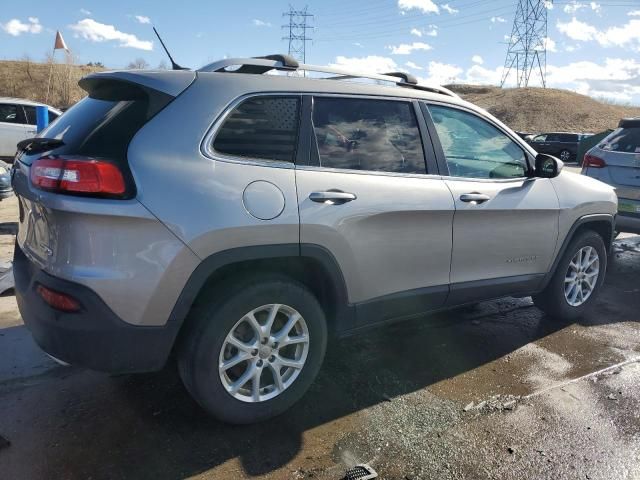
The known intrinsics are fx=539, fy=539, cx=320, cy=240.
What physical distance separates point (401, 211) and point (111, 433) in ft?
6.65

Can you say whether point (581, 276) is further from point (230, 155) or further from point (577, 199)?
point (230, 155)

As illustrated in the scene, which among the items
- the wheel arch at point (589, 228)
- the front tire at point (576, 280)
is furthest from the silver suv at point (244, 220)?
the front tire at point (576, 280)

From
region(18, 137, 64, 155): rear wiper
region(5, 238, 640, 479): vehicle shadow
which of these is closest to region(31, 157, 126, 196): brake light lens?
region(18, 137, 64, 155): rear wiper

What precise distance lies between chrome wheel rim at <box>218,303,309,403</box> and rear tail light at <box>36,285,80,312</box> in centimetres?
72

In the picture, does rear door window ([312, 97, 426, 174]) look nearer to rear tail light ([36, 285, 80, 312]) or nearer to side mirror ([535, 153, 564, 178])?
side mirror ([535, 153, 564, 178])

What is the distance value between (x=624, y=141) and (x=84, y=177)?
257 inches

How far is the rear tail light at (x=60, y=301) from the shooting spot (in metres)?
2.42

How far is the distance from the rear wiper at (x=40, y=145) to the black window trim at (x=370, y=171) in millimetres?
1214

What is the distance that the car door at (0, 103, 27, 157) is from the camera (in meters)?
13.2

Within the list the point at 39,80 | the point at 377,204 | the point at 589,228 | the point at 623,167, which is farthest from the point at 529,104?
the point at 377,204

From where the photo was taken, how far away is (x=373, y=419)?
3.12m

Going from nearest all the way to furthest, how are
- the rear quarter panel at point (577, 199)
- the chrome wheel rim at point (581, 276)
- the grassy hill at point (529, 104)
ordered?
the rear quarter panel at point (577, 199) → the chrome wheel rim at point (581, 276) → the grassy hill at point (529, 104)

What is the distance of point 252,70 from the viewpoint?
303cm

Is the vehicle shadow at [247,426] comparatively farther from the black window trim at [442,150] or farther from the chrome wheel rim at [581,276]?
the black window trim at [442,150]
